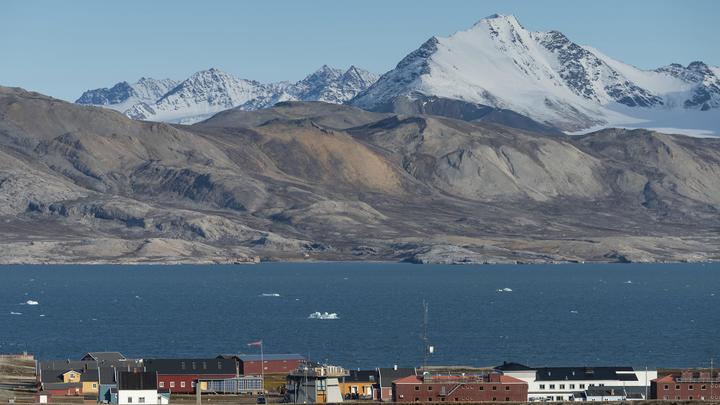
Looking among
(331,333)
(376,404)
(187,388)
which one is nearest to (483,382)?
(376,404)

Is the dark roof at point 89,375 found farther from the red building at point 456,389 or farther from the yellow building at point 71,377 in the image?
the red building at point 456,389

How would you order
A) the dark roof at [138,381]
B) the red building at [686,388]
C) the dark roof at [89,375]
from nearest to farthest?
the red building at [686,388]
the dark roof at [138,381]
the dark roof at [89,375]

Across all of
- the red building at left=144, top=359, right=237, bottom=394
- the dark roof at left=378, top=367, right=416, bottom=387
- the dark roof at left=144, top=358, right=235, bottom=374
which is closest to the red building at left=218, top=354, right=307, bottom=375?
the dark roof at left=144, top=358, right=235, bottom=374

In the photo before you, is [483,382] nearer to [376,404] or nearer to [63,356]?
[376,404]

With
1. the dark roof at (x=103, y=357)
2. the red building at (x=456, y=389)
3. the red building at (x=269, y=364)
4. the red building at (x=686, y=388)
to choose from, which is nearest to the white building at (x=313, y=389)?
the red building at (x=456, y=389)

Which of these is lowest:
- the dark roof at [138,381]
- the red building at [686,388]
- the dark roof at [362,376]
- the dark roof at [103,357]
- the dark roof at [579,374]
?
the red building at [686,388]

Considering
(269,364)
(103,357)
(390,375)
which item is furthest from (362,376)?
(103,357)

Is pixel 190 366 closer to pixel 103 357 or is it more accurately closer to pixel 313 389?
pixel 103 357
